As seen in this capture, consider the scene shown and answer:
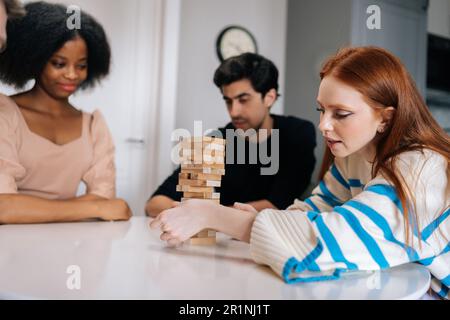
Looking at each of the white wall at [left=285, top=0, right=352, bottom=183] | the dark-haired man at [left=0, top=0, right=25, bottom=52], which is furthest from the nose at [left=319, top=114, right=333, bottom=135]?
the white wall at [left=285, top=0, right=352, bottom=183]

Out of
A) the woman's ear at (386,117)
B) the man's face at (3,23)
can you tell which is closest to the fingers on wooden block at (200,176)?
the woman's ear at (386,117)

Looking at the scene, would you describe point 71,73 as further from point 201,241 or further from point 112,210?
point 201,241

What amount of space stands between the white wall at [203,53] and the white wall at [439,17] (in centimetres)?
111

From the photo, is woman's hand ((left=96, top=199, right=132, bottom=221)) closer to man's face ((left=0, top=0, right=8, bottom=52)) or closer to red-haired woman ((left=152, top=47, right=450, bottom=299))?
red-haired woman ((left=152, top=47, right=450, bottom=299))

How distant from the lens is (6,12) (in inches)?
70.4

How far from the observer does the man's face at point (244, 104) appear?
80.7 inches

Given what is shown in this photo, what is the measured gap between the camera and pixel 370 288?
0.71 meters

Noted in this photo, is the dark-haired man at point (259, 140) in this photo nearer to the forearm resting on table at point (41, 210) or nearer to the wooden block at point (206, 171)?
the forearm resting on table at point (41, 210)

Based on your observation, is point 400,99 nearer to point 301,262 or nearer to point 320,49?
point 301,262

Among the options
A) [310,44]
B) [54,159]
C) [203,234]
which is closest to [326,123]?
[203,234]

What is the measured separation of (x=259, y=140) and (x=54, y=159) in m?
0.87

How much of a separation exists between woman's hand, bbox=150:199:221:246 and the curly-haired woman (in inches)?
31.9

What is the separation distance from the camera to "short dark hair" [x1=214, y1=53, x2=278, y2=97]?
6.71 feet
